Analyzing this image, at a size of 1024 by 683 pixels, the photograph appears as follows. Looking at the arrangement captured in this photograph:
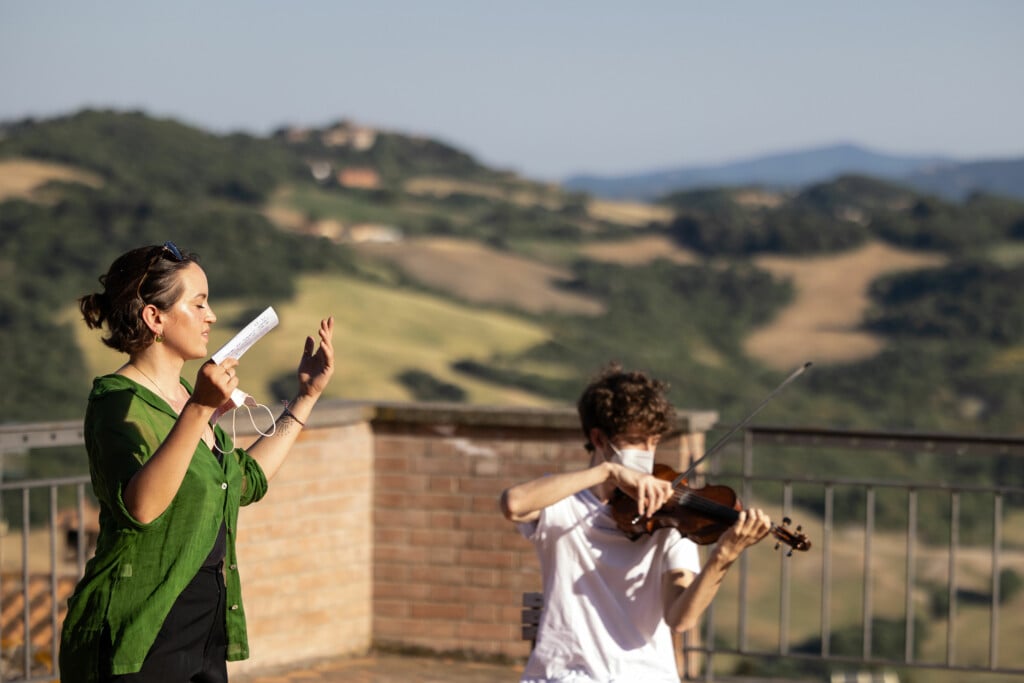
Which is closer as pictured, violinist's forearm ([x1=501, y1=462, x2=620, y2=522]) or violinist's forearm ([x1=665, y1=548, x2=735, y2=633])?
violinist's forearm ([x1=665, y1=548, x2=735, y2=633])

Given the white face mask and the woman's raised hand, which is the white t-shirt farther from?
the woman's raised hand

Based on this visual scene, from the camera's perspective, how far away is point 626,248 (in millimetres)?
104688

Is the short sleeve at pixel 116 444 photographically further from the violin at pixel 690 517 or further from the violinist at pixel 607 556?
→ the violin at pixel 690 517

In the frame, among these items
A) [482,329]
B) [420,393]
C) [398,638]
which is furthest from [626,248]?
[398,638]

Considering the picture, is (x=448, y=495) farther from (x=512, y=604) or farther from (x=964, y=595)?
(x=964, y=595)

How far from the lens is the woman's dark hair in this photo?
2908 mm

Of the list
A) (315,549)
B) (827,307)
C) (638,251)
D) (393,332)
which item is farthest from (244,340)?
(638,251)

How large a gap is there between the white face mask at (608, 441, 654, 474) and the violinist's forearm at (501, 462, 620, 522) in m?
0.05

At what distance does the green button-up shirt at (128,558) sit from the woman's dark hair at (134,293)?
93mm

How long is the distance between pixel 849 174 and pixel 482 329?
68.5 m

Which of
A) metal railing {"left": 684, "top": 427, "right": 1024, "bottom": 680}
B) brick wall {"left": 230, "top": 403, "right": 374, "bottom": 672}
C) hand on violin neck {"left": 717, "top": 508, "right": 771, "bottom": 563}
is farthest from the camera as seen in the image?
metal railing {"left": 684, "top": 427, "right": 1024, "bottom": 680}

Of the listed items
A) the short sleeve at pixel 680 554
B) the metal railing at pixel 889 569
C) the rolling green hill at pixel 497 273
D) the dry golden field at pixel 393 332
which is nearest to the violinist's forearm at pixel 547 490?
the short sleeve at pixel 680 554

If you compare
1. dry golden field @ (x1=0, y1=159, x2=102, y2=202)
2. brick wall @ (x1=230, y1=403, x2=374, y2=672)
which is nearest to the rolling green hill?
dry golden field @ (x1=0, y1=159, x2=102, y2=202)

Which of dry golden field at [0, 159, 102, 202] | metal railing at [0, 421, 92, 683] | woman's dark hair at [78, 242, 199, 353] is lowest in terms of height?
metal railing at [0, 421, 92, 683]
